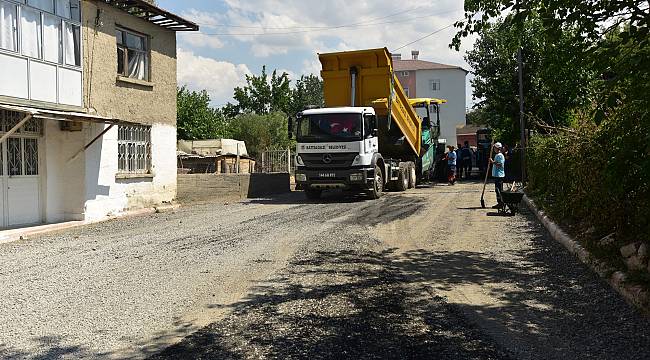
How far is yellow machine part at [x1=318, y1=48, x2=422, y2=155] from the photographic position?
1748 cm

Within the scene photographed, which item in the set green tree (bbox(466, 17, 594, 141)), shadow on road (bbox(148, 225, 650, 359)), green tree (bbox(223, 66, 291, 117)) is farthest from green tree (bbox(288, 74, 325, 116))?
shadow on road (bbox(148, 225, 650, 359))

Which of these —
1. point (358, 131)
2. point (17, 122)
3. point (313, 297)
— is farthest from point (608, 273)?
point (17, 122)

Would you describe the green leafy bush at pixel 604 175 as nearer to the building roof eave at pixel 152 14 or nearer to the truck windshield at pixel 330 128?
the truck windshield at pixel 330 128

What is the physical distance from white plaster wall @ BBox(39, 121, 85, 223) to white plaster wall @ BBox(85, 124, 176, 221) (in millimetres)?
200

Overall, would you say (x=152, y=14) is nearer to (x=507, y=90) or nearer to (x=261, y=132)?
(x=507, y=90)

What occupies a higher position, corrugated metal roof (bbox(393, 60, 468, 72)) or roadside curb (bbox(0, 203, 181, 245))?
corrugated metal roof (bbox(393, 60, 468, 72))

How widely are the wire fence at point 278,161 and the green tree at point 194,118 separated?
14.0m

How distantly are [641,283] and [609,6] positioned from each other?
2754 mm

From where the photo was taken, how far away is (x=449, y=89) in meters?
69.4

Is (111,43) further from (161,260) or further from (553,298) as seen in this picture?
(553,298)

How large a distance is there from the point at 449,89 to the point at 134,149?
193 ft

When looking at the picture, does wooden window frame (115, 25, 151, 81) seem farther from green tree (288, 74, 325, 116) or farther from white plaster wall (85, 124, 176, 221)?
green tree (288, 74, 325, 116)

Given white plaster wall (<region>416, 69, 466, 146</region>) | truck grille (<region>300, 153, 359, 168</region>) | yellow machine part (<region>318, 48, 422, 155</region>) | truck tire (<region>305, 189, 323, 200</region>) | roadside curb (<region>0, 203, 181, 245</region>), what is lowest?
roadside curb (<region>0, 203, 181, 245</region>)

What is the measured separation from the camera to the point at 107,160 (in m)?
14.0
